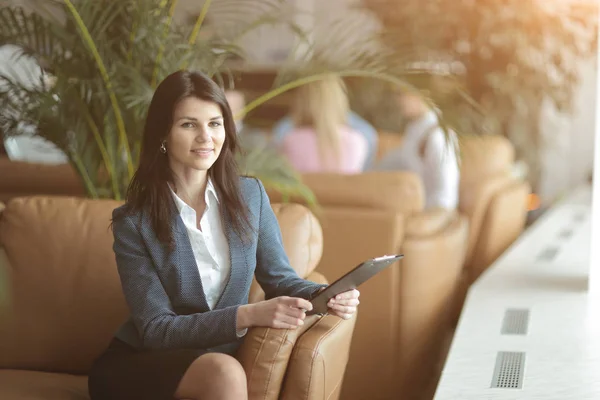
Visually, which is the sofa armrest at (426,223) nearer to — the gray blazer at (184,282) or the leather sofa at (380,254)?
the leather sofa at (380,254)

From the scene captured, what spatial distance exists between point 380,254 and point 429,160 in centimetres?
139

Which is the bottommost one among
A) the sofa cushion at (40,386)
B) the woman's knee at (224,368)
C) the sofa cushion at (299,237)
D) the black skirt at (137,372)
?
the sofa cushion at (40,386)

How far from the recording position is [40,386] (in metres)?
2.38

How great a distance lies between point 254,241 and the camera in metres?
2.23

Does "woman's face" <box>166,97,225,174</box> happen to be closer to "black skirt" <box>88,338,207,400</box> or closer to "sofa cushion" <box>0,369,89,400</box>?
"black skirt" <box>88,338,207,400</box>

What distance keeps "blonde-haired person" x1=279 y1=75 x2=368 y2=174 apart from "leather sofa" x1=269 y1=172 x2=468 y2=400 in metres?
1.26

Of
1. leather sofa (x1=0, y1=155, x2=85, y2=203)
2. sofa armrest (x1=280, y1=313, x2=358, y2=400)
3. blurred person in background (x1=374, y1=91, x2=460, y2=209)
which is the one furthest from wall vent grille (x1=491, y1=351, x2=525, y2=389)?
leather sofa (x1=0, y1=155, x2=85, y2=203)

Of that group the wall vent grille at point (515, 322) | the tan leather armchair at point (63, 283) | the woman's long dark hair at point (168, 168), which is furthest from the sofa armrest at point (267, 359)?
the wall vent grille at point (515, 322)

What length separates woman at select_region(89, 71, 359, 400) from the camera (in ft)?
6.72

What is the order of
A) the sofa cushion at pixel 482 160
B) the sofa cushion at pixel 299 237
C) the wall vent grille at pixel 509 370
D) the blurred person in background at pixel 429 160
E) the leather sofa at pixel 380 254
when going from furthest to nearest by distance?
the sofa cushion at pixel 482 160 → the blurred person in background at pixel 429 160 → the leather sofa at pixel 380 254 → the sofa cushion at pixel 299 237 → the wall vent grille at pixel 509 370

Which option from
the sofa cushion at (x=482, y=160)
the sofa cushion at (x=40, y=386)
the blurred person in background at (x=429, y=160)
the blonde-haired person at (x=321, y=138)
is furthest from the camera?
the sofa cushion at (x=482, y=160)

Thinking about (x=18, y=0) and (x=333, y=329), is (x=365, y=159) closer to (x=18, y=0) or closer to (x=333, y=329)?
(x=18, y=0)

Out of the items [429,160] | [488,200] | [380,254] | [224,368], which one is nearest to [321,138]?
[429,160]

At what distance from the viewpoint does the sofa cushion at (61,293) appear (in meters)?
2.56
